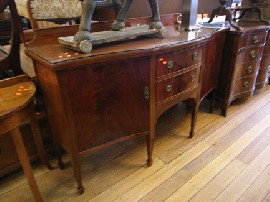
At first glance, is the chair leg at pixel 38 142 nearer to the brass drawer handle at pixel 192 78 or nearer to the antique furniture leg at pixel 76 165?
the antique furniture leg at pixel 76 165

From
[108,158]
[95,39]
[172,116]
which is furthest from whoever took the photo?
[172,116]

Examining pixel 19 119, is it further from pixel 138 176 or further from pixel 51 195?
pixel 138 176

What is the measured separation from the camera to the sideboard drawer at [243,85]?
2017 millimetres

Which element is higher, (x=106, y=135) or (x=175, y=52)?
(x=175, y=52)

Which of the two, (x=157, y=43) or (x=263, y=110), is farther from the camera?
(x=263, y=110)

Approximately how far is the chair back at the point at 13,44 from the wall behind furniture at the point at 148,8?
1.99 ft

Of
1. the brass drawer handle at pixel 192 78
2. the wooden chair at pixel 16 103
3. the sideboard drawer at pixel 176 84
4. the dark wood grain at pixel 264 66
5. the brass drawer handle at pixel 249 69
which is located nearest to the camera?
the wooden chair at pixel 16 103

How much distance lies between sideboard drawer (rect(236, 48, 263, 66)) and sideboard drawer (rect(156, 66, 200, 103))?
2.11 ft

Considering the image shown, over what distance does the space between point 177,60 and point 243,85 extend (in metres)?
1.15

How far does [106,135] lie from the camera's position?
1173 millimetres

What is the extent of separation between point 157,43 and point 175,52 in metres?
0.12

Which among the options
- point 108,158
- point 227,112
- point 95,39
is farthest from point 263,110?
point 95,39

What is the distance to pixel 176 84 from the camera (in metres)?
1.31

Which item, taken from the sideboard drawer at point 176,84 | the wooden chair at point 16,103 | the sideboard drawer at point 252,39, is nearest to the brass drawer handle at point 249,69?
the sideboard drawer at point 252,39
